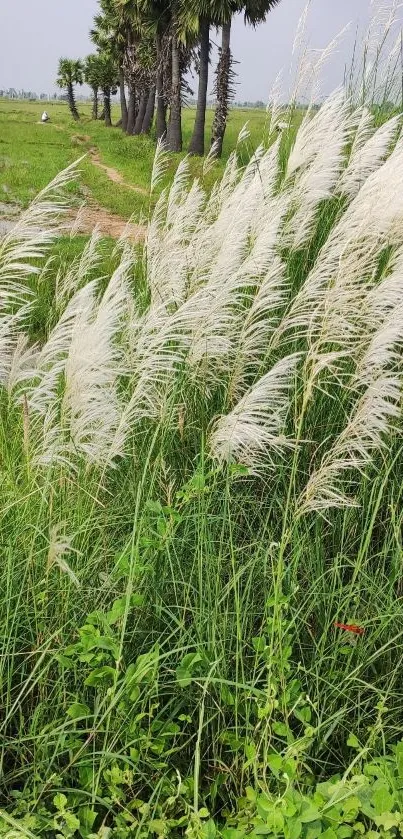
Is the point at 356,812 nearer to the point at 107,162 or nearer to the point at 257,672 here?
the point at 257,672

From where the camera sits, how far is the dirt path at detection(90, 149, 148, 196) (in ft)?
58.4

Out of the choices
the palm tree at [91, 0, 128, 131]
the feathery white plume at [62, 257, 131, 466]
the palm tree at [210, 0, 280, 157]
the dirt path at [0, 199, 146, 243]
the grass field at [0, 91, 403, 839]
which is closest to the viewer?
the grass field at [0, 91, 403, 839]

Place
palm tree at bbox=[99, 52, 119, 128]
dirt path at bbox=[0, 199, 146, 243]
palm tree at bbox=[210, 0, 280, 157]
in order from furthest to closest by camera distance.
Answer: palm tree at bbox=[99, 52, 119, 128], palm tree at bbox=[210, 0, 280, 157], dirt path at bbox=[0, 199, 146, 243]

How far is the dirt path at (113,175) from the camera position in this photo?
17808 millimetres

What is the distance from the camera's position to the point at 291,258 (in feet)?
12.0

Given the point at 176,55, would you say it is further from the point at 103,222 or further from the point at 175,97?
the point at 103,222

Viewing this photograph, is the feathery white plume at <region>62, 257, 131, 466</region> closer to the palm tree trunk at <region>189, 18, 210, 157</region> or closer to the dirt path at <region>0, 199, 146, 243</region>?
the dirt path at <region>0, 199, 146, 243</region>

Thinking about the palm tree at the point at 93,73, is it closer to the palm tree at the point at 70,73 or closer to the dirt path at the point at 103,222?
the palm tree at the point at 70,73

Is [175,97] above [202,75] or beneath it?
beneath

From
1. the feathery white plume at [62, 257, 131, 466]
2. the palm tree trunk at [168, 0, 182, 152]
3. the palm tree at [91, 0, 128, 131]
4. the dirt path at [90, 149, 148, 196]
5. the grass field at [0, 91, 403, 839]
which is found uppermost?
the palm tree at [91, 0, 128, 131]

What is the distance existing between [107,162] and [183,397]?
24.8m

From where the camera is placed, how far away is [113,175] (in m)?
21.2

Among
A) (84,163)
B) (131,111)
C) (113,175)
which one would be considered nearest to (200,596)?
(113,175)

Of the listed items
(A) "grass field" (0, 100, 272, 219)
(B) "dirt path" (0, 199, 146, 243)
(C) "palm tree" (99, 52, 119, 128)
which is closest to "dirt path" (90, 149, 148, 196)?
(A) "grass field" (0, 100, 272, 219)
